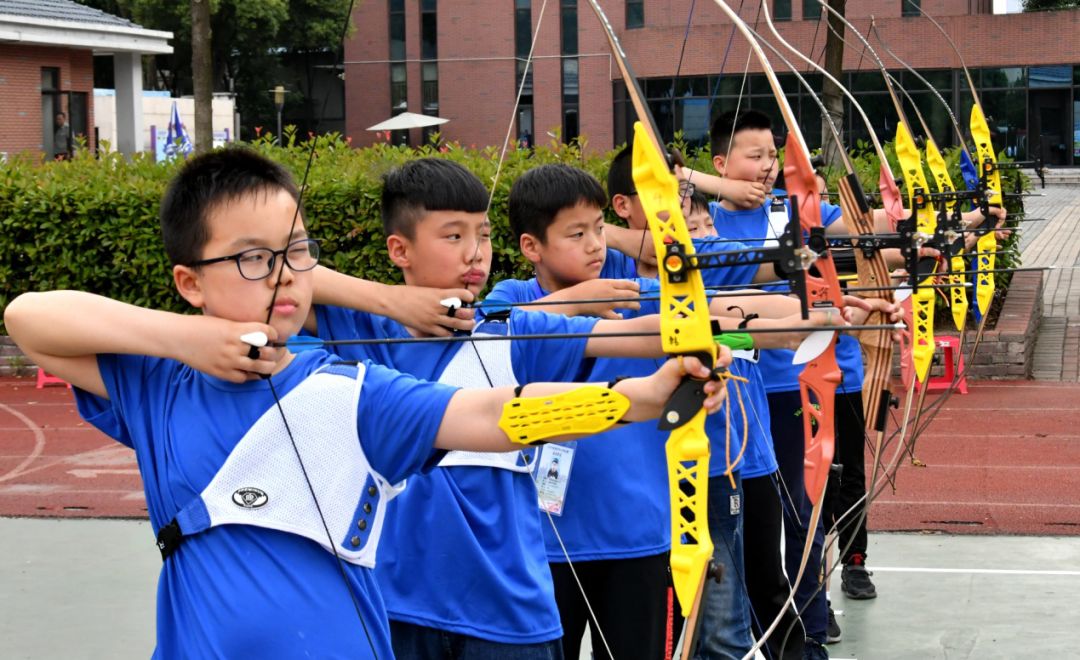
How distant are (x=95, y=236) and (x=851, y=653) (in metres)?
8.72

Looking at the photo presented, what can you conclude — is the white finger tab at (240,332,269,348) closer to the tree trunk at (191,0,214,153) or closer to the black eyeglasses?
the black eyeglasses

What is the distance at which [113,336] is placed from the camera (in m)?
2.26

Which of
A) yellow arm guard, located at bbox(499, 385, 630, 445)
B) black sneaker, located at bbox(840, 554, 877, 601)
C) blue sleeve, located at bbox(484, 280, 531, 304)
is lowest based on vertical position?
black sneaker, located at bbox(840, 554, 877, 601)

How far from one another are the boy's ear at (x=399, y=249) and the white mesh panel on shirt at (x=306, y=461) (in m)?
0.90

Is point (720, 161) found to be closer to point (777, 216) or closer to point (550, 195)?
point (777, 216)

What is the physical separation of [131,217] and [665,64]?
21.6m

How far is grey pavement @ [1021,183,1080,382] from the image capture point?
36.7 ft

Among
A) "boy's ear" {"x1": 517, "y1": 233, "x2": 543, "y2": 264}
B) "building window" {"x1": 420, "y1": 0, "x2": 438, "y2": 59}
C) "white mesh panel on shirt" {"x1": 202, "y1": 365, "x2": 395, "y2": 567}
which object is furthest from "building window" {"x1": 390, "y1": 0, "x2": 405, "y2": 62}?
"white mesh panel on shirt" {"x1": 202, "y1": 365, "x2": 395, "y2": 567}

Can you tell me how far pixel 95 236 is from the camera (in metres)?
11.9

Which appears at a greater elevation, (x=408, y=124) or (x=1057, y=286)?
(x=408, y=124)

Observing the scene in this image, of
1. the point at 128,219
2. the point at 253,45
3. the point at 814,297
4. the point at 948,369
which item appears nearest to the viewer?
the point at 814,297

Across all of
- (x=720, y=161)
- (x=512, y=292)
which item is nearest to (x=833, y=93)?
(x=720, y=161)

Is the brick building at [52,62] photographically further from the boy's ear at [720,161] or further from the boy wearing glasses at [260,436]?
the boy wearing glasses at [260,436]

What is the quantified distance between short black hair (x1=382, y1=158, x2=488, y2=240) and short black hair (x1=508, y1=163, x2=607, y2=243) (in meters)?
0.46
